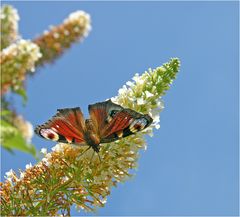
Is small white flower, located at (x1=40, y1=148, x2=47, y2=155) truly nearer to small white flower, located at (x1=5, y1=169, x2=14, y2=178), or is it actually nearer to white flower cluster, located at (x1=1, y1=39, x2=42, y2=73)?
small white flower, located at (x1=5, y1=169, x2=14, y2=178)

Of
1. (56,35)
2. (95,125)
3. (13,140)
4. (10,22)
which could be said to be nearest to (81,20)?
(56,35)

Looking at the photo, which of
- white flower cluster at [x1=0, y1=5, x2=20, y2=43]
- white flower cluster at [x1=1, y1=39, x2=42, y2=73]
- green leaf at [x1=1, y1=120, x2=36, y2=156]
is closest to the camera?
green leaf at [x1=1, y1=120, x2=36, y2=156]

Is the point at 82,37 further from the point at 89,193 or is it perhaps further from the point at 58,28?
the point at 89,193

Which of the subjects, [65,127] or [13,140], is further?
[65,127]

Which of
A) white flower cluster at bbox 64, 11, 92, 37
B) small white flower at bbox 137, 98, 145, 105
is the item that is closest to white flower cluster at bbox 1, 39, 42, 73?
white flower cluster at bbox 64, 11, 92, 37

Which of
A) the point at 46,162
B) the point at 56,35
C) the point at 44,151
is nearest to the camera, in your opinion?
the point at 46,162

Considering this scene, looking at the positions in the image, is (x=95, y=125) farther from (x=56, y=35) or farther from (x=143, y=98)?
(x=56, y=35)

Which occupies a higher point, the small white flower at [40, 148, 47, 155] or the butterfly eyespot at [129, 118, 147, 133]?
the butterfly eyespot at [129, 118, 147, 133]

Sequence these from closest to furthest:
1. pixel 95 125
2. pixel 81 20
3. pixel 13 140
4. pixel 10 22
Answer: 1. pixel 13 140
2. pixel 95 125
3. pixel 10 22
4. pixel 81 20
